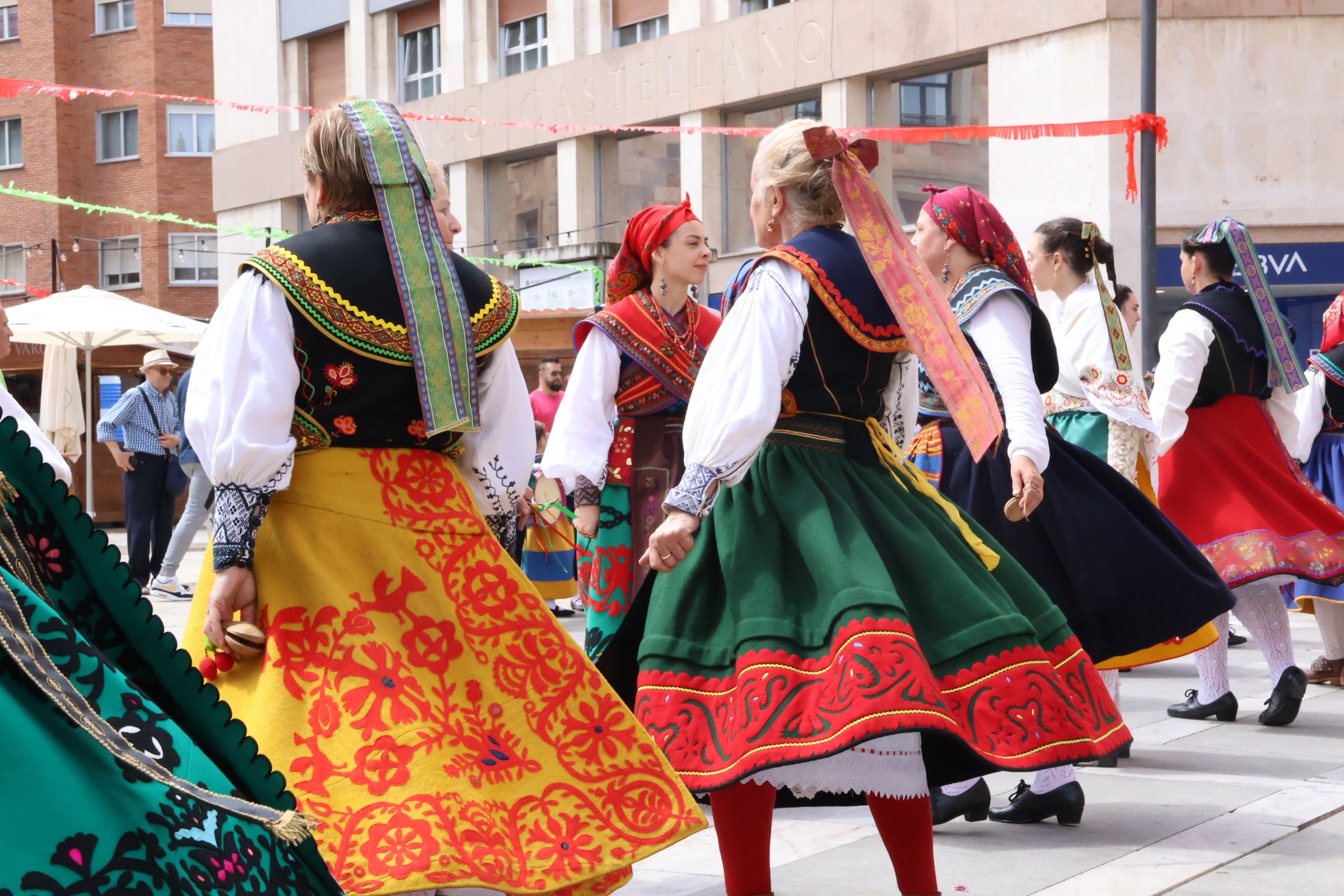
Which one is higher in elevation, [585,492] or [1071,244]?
[1071,244]

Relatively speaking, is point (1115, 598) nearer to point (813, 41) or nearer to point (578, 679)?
point (578, 679)

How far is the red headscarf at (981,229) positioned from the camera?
433 centimetres

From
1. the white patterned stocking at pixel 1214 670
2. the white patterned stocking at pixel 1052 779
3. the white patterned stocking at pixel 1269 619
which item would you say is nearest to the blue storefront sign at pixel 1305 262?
the white patterned stocking at pixel 1269 619

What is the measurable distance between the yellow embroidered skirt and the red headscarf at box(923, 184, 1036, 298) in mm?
1817

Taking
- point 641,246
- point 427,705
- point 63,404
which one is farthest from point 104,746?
point 63,404

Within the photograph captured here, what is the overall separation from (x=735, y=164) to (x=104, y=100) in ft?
62.1

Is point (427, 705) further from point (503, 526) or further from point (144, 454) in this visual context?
point (144, 454)

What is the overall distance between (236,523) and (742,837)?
1.23 meters

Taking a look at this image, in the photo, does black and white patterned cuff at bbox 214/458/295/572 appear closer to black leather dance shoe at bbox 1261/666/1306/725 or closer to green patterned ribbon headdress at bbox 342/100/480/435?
green patterned ribbon headdress at bbox 342/100/480/435

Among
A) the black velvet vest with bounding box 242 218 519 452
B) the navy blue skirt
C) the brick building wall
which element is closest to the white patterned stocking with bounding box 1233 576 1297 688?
the navy blue skirt

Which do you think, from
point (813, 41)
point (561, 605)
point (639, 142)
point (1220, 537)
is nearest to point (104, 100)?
point (639, 142)

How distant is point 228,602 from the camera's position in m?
2.92

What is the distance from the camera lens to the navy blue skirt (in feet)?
14.5

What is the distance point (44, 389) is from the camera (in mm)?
15039
